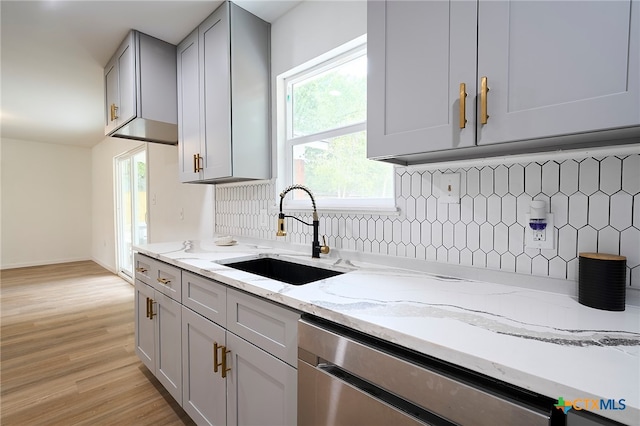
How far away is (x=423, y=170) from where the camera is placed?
4.45ft

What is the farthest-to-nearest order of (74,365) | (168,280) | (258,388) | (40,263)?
(40,263) < (74,365) < (168,280) < (258,388)

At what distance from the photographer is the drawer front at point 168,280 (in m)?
1.65

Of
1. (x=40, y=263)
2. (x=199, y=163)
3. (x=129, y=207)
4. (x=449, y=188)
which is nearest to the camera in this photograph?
(x=449, y=188)

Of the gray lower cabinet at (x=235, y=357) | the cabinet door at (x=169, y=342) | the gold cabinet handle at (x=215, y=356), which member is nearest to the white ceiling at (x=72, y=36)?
the gray lower cabinet at (x=235, y=357)

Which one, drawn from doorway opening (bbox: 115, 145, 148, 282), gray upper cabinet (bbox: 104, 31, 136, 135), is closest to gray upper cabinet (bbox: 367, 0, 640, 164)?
gray upper cabinet (bbox: 104, 31, 136, 135)

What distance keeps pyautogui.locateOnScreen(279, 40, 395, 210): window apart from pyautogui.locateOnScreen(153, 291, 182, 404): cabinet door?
3.06 ft

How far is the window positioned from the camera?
5.49 ft

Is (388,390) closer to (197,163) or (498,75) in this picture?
(498,75)

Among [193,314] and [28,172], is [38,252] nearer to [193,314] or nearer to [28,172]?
[28,172]

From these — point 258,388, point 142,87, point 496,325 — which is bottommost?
point 258,388

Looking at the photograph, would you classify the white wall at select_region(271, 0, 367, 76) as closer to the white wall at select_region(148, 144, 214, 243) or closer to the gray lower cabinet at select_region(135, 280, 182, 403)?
the white wall at select_region(148, 144, 214, 243)

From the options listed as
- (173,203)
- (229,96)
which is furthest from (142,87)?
(173,203)

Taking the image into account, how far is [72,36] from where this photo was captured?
2207 millimetres

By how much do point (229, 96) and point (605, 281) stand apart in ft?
6.44
